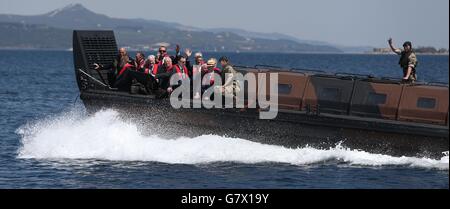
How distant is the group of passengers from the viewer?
65.3 ft

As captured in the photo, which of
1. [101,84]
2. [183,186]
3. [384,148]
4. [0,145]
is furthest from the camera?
[0,145]

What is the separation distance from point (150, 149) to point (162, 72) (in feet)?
6.34

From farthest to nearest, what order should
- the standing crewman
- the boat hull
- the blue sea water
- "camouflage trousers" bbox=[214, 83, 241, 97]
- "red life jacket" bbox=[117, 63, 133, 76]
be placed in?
"red life jacket" bbox=[117, 63, 133, 76], "camouflage trousers" bbox=[214, 83, 241, 97], the standing crewman, the boat hull, the blue sea water

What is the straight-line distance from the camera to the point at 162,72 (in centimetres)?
2119

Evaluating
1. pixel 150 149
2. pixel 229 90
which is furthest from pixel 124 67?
pixel 229 90

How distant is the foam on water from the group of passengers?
0.97m

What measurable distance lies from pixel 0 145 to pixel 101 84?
4514 mm

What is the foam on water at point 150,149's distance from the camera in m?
19.0

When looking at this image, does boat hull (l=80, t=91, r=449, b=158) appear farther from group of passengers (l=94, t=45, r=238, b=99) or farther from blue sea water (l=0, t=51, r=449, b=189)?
group of passengers (l=94, t=45, r=238, b=99)

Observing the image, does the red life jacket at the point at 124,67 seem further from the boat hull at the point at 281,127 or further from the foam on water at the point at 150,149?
the foam on water at the point at 150,149

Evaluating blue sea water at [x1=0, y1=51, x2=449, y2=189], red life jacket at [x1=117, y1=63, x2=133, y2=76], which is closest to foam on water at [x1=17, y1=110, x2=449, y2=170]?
blue sea water at [x1=0, y1=51, x2=449, y2=189]
